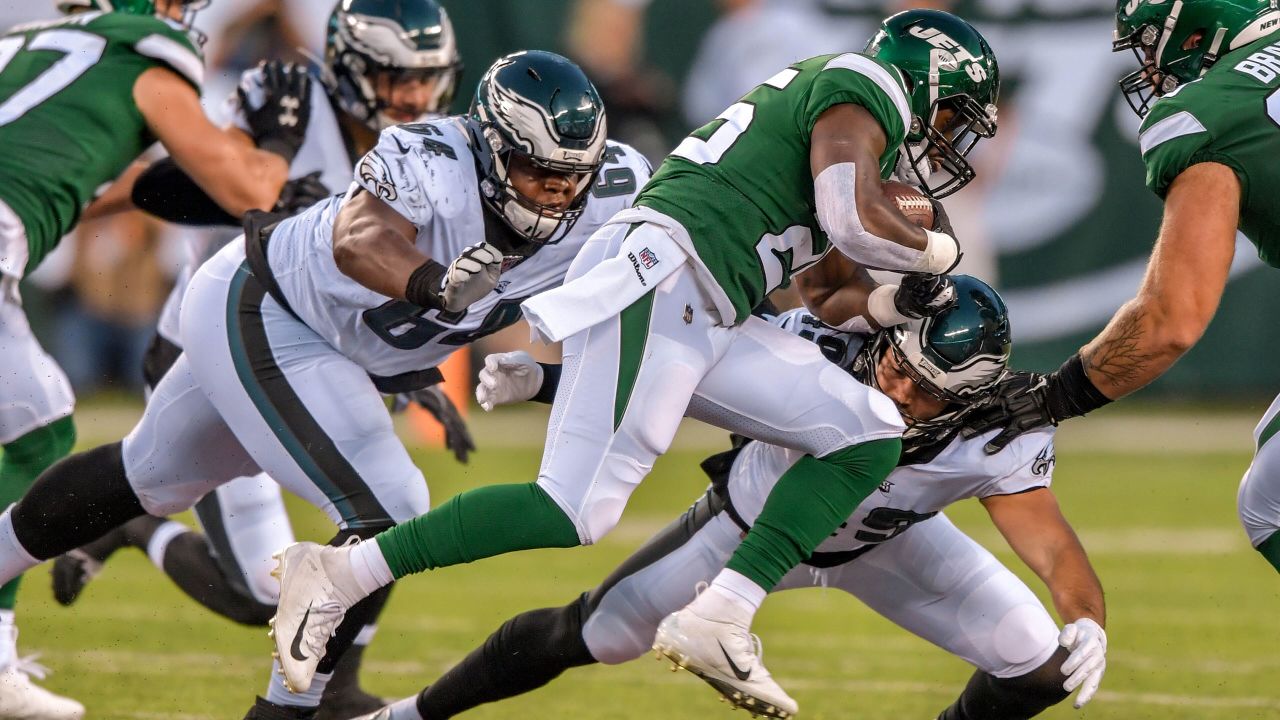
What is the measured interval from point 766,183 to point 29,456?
7.35 ft

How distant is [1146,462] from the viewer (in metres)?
9.22

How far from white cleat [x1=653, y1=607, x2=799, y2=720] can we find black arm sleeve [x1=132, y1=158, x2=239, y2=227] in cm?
221

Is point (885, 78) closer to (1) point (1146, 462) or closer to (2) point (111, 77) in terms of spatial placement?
(2) point (111, 77)

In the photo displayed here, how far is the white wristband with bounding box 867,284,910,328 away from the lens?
353cm

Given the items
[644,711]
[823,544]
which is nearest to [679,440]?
[644,711]

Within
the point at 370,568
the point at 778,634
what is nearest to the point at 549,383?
the point at 370,568

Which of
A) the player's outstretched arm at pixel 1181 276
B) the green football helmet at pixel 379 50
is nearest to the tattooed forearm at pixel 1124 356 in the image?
the player's outstretched arm at pixel 1181 276

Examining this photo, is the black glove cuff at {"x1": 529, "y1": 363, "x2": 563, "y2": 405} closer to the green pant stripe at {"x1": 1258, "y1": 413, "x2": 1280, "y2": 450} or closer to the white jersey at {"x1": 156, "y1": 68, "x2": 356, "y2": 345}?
the white jersey at {"x1": 156, "y1": 68, "x2": 356, "y2": 345}

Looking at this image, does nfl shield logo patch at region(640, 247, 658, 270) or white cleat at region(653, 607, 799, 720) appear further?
nfl shield logo patch at region(640, 247, 658, 270)

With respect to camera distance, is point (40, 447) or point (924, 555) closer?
point (924, 555)

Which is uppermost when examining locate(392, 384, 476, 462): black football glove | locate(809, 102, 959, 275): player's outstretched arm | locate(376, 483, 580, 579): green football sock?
locate(809, 102, 959, 275): player's outstretched arm

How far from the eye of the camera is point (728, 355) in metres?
3.43

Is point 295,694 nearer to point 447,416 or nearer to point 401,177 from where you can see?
point 447,416

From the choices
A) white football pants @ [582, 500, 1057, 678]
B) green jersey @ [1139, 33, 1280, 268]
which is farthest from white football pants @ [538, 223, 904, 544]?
green jersey @ [1139, 33, 1280, 268]
